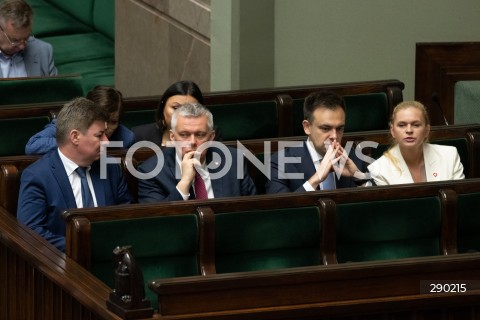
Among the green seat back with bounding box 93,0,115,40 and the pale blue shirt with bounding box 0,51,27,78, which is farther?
the green seat back with bounding box 93,0,115,40

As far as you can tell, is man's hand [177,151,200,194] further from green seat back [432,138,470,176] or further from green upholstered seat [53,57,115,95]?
green upholstered seat [53,57,115,95]

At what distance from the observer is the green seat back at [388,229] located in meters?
4.05

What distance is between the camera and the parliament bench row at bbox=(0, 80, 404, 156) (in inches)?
206

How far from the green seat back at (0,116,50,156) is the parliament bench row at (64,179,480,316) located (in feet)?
3.76

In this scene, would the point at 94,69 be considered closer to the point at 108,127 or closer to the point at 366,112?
the point at 366,112

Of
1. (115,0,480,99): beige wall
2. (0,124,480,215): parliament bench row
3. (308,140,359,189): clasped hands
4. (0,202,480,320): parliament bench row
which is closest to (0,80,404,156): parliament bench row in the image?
(0,124,480,215): parliament bench row

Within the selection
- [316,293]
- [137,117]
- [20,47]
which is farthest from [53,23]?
[316,293]

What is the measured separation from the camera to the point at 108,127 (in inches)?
185

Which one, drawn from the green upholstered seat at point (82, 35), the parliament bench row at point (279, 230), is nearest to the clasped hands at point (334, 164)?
the parliament bench row at point (279, 230)

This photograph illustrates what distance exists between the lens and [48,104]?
4.99m

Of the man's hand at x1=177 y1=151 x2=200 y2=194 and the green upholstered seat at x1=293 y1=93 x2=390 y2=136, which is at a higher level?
the green upholstered seat at x1=293 y1=93 x2=390 y2=136

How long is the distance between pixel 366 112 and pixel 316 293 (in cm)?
214

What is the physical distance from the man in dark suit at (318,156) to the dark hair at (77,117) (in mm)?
642

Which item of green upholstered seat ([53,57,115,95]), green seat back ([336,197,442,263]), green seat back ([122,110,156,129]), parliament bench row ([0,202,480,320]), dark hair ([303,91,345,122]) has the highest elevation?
green upholstered seat ([53,57,115,95])
